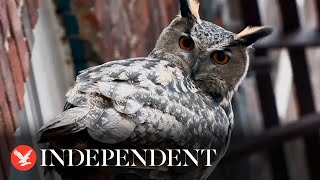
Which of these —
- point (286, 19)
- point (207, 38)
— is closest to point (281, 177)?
point (286, 19)

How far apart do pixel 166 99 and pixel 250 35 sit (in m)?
0.22

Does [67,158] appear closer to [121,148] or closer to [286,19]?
[121,148]

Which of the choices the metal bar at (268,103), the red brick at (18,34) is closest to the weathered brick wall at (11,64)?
the red brick at (18,34)

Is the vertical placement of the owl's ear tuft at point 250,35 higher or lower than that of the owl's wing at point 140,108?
higher

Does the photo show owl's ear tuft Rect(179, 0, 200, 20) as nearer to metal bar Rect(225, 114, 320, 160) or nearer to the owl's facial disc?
the owl's facial disc

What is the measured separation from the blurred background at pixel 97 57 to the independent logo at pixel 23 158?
0.09 ft

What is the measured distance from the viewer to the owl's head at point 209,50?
5.34ft

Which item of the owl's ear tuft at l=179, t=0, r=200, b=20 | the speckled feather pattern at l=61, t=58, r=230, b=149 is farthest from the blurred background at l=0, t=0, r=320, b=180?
the owl's ear tuft at l=179, t=0, r=200, b=20

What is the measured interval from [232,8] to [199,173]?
128 inches

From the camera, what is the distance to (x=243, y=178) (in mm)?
3686

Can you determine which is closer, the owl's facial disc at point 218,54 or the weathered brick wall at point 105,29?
the owl's facial disc at point 218,54

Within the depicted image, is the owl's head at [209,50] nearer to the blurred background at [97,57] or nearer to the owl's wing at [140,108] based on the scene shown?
the owl's wing at [140,108]

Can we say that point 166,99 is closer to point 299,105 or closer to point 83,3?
point 83,3

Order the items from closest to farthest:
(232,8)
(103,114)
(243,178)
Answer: (103,114) → (243,178) → (232,8)
